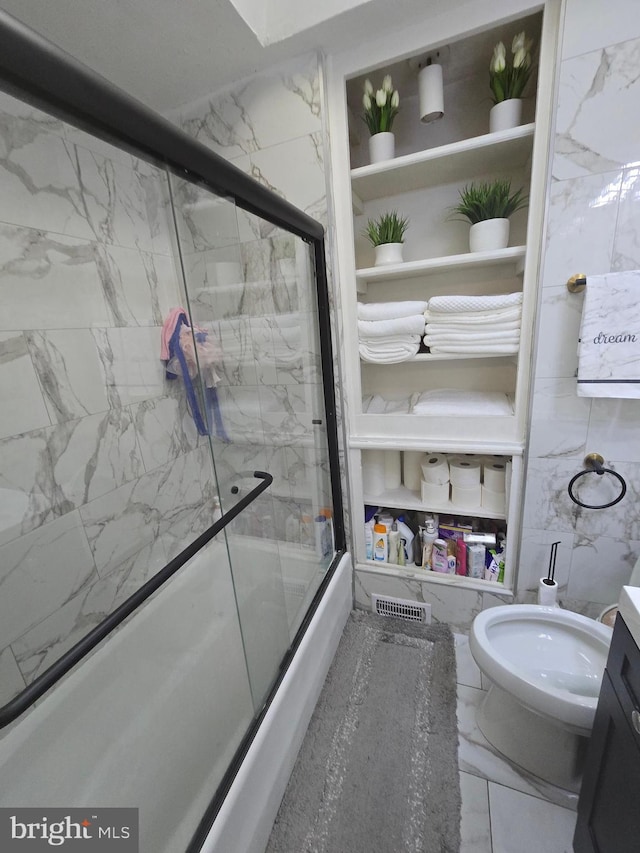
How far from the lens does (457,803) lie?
1.01 m

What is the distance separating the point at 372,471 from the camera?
1623 mm

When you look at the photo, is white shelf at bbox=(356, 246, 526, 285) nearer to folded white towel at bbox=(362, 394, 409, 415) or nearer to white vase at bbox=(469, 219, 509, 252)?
white vase at bbox=(469, 219, 509, 252)

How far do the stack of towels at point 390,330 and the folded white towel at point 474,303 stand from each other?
72mm

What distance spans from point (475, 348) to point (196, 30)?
1.31 meters

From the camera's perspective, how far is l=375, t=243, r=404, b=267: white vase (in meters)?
1.33

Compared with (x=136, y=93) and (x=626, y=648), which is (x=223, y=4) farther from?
(x=626, y=648)

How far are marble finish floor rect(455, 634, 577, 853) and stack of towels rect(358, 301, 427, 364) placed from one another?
4.42 ft

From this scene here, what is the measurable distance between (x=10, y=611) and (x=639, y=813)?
151 centimetres

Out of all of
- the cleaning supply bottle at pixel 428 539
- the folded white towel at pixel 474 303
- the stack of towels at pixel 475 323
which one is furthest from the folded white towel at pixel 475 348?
the cleaning supply bottle at pixel 428 539

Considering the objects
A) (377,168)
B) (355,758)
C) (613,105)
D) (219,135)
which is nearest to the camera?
(613,105)

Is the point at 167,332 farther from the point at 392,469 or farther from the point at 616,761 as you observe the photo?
the point at 616,761

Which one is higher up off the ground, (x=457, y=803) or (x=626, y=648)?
(x=626, y=648)

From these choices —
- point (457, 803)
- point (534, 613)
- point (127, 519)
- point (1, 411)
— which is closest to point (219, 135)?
point (1, 411)

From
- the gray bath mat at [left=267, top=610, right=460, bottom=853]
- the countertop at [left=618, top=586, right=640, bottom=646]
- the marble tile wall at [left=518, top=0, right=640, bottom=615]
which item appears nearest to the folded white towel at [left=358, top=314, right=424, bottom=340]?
the marble tile wall at [left=518, top=0, right=640, bottom=615]
